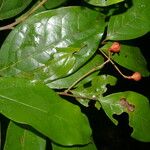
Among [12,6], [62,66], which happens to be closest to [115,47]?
[62,66]

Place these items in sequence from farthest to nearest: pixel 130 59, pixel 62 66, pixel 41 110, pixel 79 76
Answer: pixel 130 59 → pixel 79 76 → pixel 62 66 → pixel 41 110

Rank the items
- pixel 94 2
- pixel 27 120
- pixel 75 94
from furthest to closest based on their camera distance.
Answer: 1. pixel 75 94
2. pixel 94 2
3. pixel 27 120

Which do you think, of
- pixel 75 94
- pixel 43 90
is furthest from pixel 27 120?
pixel 75 94

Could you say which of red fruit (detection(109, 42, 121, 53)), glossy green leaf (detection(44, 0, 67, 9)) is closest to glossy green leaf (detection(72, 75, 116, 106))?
red fruit (detection(109, 42, 121, 53))

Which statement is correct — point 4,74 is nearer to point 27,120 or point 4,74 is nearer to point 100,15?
point 27,120

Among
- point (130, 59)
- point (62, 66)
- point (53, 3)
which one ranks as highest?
point (53, 3)

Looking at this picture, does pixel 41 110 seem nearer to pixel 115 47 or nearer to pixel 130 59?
pixel 115 47

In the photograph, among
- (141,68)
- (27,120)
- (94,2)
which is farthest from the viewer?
(141,68)

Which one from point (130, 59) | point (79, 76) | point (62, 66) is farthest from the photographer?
point (130, 59)
